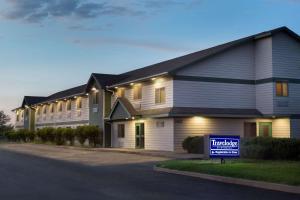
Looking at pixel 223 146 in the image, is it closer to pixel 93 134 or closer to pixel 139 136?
pixel 139 136

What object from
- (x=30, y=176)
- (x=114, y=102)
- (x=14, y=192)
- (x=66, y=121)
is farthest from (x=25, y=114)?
(x=14, y=192)

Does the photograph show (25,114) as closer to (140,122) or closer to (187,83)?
(140,122)

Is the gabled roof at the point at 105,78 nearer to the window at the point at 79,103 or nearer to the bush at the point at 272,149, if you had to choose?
the window at the point at 79,103

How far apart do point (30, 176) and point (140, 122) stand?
2082 cm

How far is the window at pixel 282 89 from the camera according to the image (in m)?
36.8

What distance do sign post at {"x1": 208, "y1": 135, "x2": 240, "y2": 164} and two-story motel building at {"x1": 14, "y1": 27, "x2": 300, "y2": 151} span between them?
11005 millimetres

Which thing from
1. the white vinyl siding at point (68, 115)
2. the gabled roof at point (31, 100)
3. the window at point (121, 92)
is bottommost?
the white vinyl siding at point (68, 115)

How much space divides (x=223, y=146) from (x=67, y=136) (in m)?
30.8

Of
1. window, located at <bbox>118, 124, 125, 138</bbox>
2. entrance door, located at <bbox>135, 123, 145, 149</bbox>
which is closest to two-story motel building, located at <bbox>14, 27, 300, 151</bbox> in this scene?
entrance door, located at <bbox>135, 123, 145, 149</bbox>

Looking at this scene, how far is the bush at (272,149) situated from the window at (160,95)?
33.4 feet

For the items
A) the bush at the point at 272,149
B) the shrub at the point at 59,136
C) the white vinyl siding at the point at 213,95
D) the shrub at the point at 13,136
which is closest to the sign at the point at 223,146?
the bush at the point at 272,149

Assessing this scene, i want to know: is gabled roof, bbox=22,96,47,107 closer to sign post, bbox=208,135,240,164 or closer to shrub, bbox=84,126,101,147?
shrub, bbox=84,126,101,147

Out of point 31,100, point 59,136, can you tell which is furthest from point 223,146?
point 31,100

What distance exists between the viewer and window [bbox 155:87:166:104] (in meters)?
35.9
